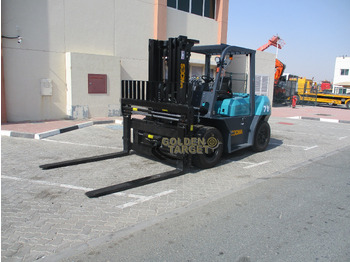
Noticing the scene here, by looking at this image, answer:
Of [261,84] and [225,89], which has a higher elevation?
[261,84]

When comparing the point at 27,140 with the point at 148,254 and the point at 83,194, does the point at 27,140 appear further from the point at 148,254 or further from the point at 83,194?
the point at 148,254

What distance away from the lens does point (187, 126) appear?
564 centimetres

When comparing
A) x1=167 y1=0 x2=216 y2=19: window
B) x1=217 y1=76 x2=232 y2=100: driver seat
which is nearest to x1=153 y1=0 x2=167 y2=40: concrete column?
x1=167 y1=0 x2=216 y2=19: window

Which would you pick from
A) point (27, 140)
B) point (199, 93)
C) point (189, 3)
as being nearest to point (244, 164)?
point (199, 93)

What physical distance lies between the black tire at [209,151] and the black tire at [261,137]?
1.74 m

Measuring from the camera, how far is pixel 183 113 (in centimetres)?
556

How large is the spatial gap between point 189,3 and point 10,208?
14760 millimetres

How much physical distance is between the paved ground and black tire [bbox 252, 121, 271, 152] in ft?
0.73

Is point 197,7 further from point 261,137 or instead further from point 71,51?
point 261,137

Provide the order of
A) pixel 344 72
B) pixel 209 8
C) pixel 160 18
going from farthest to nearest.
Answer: pixel 344 72 < pixel 209 8 < pixel 160 18

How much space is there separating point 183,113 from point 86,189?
2.21 metres

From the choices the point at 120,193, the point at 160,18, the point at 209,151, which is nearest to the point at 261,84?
the point at 160,18

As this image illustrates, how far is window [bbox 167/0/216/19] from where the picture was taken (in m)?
15.5

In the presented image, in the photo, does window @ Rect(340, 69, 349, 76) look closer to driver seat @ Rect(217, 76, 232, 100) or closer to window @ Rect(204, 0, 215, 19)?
window @ Rect(204, 0, 215, 19)
